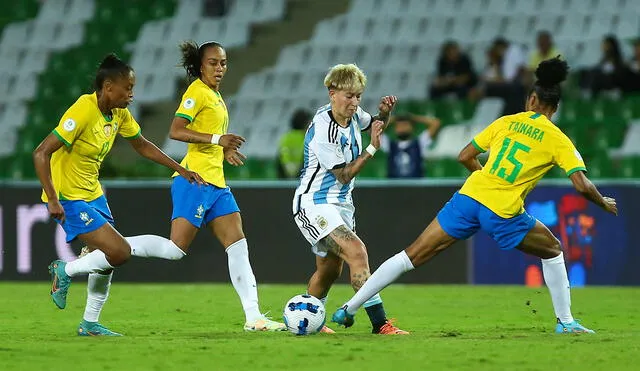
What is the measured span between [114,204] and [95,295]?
6.25 metres

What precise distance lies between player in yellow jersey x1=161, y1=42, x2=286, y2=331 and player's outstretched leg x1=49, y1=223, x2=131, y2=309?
61cm

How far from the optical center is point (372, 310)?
888 centimetres

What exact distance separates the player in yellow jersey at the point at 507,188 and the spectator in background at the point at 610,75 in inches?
374

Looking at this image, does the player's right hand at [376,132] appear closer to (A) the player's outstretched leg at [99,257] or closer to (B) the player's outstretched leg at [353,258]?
(B) the player's outstretched leg at [353,258]

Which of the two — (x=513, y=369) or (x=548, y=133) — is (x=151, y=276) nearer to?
(x=548, y=133)

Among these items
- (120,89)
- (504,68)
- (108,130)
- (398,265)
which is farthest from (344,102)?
(504,68)

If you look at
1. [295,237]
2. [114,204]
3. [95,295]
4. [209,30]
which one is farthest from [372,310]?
[209,30]

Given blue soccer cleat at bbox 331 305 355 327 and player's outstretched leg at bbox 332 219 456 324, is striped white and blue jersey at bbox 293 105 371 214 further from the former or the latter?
blue soccer cleat at bbox 331 305 355 327

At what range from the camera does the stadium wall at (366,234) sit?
554 inches

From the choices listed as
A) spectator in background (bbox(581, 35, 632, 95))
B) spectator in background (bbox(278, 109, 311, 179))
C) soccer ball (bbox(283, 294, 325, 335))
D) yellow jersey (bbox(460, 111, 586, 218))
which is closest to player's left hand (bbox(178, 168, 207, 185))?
soccer ball (bbox(283, 294, 325, 335))

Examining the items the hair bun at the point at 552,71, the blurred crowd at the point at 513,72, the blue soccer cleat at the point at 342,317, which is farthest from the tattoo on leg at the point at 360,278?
the blurred crowd at the point at 513,72


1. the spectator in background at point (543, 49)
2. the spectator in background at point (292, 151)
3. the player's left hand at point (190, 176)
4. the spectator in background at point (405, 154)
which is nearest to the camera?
the player's left hand at point (190, 176)

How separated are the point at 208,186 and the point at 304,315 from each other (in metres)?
1.27

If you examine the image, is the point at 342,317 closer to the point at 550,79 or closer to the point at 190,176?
the point at 190,176
